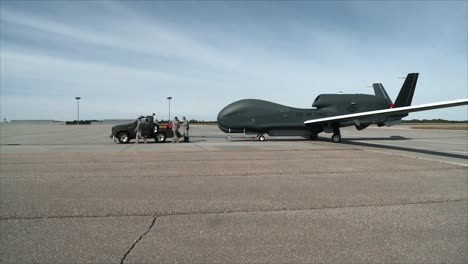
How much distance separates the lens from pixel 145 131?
20672 millimetres

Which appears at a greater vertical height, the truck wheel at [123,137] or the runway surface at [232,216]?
the truck wheel at [123,137]

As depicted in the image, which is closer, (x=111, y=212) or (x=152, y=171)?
(x=111, y=212)

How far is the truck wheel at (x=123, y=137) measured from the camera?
65.9ft

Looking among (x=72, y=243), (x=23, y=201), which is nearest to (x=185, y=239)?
(x=72, y=243)

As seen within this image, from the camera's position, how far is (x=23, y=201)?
5.50m

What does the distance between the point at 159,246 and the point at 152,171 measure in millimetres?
5426

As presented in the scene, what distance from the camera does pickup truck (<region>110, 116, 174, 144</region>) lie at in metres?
20.2

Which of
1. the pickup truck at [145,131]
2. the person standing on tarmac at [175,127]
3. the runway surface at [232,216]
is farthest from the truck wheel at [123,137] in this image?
the runway surface at [232,216]

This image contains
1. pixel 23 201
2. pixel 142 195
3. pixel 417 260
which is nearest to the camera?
pixel 417 260

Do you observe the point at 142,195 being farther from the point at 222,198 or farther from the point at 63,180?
the point at 63,180

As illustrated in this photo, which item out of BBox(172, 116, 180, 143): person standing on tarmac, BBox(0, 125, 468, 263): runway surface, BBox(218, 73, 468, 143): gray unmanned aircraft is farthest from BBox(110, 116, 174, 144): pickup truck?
BBox(0, 125, 468, 263): runway surface

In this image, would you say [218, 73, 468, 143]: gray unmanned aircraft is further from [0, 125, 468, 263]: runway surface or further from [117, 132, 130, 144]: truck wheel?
[0, 125, 468, 263]: runway surface

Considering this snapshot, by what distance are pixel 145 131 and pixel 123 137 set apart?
1.49m

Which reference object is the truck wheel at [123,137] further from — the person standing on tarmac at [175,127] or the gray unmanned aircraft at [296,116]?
the gray unmanned aircraft at [296,116]
